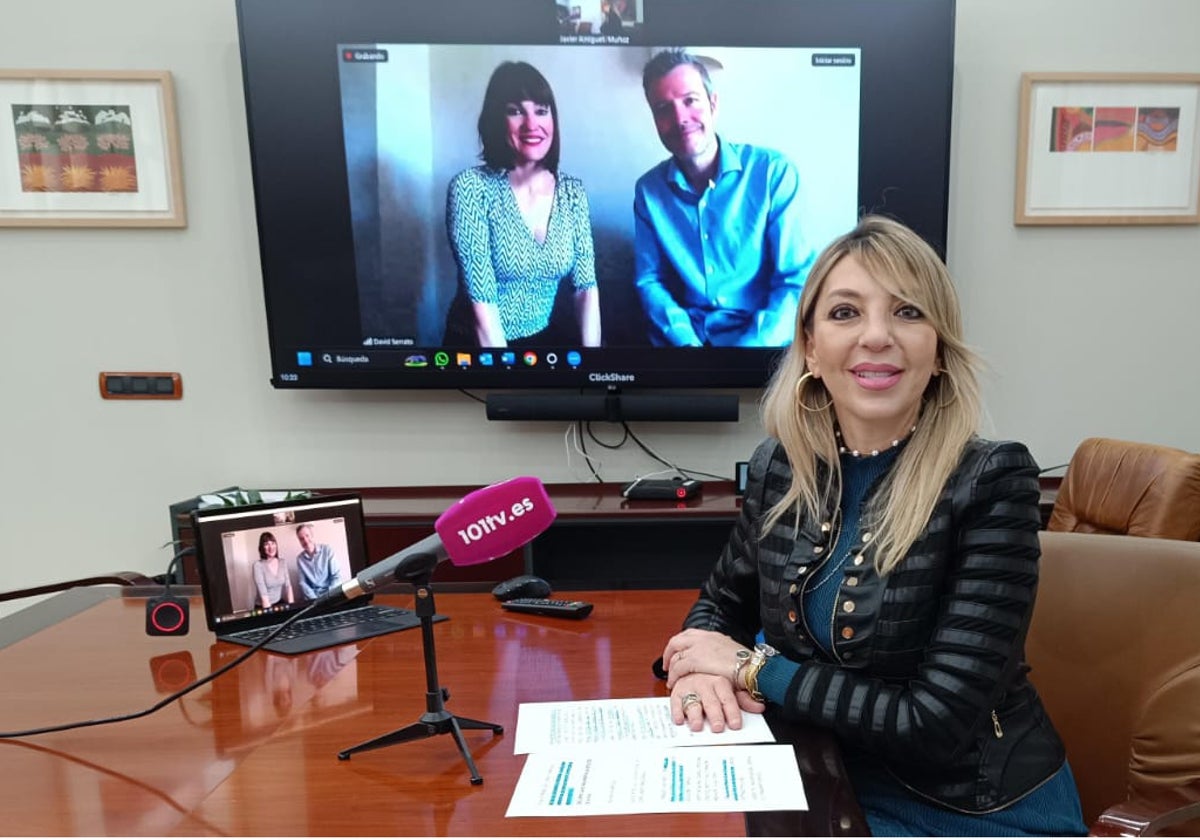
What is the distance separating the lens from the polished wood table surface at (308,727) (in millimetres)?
855

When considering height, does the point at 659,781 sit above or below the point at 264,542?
below

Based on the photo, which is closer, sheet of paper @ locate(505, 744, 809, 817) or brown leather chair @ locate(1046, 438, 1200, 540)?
sheet of paper @ locate(505, 744, 809, 817)

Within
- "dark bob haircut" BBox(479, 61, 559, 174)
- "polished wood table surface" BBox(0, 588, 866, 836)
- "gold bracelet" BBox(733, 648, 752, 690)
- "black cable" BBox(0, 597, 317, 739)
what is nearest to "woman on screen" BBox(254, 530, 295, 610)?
"polished wood table surface" BBox(0, 588, 866, 836)

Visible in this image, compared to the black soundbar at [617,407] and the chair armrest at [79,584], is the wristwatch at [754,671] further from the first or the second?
the black soundbar at [617,407]

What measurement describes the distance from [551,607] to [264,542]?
530 millimetres

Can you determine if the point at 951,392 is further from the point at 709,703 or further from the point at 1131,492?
the point at 1131,492

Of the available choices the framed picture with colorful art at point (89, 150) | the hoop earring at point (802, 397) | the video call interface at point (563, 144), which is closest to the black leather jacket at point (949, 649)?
the hoop earring at point (802, 397)

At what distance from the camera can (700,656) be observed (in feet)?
3.77

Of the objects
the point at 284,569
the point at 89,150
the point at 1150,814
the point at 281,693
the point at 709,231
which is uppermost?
the point at 89,150

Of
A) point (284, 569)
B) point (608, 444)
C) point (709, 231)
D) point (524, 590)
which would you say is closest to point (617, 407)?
point (608, 444)

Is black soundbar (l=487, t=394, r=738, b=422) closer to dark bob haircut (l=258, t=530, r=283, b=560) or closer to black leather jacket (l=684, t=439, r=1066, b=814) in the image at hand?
dark bob haircut (l=258, t=530, r=283, b=560)

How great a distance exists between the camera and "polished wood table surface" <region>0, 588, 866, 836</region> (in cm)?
86

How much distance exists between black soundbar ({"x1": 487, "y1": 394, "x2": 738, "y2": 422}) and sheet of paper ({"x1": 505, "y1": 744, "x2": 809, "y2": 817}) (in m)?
1.79

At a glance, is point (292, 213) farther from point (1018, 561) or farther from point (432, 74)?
point (1018, 561)
